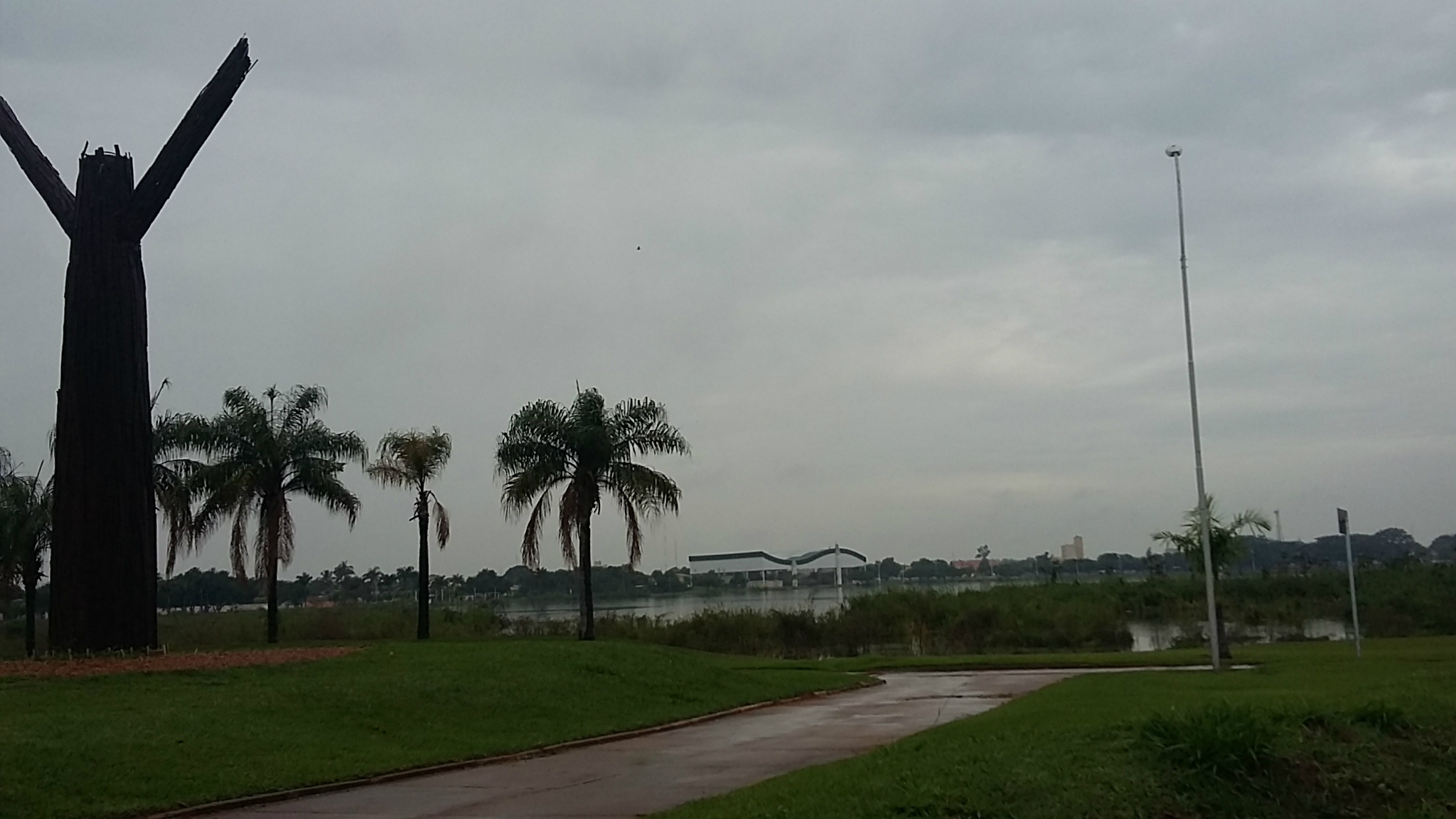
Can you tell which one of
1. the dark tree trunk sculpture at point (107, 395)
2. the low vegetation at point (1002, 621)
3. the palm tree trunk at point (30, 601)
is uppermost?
the dark tree trunk sculpture at point (107, 395)

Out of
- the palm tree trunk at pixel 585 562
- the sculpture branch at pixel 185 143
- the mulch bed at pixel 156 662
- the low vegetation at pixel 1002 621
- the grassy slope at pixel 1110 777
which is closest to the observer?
the grassy slope at pixel 1110 777

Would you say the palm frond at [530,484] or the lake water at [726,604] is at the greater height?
the palm frond at [530,484]

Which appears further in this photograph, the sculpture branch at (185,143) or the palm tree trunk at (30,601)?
the palm tree trunk at (30,601)

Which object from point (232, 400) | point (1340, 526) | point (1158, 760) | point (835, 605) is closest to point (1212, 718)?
point (1158, 760)

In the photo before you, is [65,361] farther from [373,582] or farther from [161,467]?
[373,582]

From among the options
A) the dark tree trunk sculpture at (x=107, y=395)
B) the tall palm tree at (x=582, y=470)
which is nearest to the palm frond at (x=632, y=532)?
the tall palm tree at (x=582, y=470)

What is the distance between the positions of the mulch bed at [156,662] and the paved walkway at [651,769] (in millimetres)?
6250

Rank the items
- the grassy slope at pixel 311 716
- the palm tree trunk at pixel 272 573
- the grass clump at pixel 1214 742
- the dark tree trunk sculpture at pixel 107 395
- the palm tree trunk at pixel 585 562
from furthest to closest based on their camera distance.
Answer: the palm tree trunk at pixel 585 562, the palm tree trunk at pixel 272 573, the dark tree trunk sculpture at pixel 107 395, the grassy slope at pixel 311 716, the grass clump at pixel 1214 742

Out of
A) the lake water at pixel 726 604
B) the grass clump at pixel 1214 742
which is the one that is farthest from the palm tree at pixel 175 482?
the grass clump at pixel 1214 742

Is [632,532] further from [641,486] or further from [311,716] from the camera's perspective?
[311,716]

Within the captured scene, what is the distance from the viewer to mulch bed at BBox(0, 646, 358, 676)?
56.3ft

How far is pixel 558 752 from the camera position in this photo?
1540 cm

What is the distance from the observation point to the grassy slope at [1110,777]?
840 cm

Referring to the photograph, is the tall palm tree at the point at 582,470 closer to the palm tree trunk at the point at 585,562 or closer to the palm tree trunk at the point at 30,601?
the palm tree trunk at the point at 585,562
